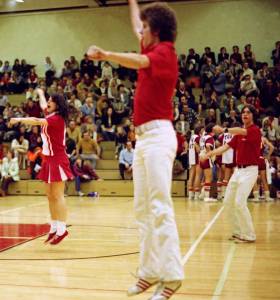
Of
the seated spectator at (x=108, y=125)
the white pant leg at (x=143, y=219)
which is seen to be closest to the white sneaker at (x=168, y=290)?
the white pant leg at (x=143, y=219)

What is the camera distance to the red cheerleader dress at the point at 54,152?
630cm

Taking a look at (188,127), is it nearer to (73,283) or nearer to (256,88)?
(256,88)

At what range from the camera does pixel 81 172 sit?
14.6 m

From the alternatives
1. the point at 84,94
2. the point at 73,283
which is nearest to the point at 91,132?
the point at 84,94

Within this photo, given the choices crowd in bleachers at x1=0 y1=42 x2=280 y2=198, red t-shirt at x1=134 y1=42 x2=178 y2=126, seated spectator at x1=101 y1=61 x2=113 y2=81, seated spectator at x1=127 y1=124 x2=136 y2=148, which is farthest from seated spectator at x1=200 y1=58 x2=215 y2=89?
red t-shirt at x1=134 y1=42 x2=178 y2=126

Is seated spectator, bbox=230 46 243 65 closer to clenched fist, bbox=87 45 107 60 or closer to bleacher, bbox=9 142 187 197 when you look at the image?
bleacher, bbox=9 142 187 197

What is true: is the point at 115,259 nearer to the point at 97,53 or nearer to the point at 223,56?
the point at 97,53

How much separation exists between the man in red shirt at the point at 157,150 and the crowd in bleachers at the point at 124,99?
10.8 m

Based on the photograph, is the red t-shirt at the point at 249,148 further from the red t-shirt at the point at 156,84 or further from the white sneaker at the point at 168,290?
the white sneaker at the point at 168,290

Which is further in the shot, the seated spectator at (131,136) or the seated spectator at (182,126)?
the seated spectator at (182,126)

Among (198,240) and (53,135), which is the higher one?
(53,135)

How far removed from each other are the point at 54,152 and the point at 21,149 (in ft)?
32.7

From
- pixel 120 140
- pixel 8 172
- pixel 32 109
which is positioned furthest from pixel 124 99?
pixel 8 172

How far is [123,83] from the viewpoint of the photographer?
63.6 feet
